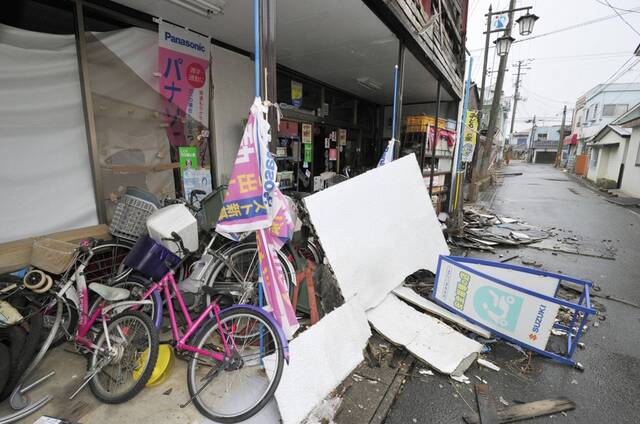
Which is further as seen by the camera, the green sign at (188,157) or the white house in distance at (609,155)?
the white house in distance at (609,155)

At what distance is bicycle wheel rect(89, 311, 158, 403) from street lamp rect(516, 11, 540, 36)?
1244 cm

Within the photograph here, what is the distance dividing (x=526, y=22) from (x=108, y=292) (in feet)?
41.4

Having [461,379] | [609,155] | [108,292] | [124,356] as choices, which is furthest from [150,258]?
[609,155]

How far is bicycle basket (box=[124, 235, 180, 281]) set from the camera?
2.71 m

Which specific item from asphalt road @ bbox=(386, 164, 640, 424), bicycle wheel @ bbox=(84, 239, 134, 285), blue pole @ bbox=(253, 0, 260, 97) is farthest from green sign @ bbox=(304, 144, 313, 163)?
asphalt road @ bbox=(386, 164, 640, 424)

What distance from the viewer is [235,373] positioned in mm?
2625

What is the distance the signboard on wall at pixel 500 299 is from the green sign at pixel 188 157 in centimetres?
414

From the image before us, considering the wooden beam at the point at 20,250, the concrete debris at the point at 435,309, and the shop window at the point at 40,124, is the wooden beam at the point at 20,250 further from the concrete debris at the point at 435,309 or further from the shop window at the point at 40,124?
the concrete debris at the point at 435,309

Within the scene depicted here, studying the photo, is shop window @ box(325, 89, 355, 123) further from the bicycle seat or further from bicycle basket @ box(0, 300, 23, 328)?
bicycle basket @ box(0, 300, 23, 328)

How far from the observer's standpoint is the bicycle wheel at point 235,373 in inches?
89.9

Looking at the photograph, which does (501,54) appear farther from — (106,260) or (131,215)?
(106,260)

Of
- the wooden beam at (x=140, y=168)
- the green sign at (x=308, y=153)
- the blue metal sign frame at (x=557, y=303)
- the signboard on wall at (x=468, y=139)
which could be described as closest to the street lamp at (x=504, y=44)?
the signboard on wall at (x=468, y=139)

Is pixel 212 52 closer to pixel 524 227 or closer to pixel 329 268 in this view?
pixel 329 268

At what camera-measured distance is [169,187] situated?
4.62 metres
